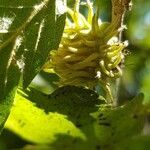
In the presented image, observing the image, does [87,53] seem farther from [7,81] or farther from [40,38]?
[7,81]

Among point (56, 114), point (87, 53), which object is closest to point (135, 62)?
point (87, 53)

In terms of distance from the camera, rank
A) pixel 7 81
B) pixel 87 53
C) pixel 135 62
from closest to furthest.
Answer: pixel 7 81, pixel 87 53, pixel 135 62

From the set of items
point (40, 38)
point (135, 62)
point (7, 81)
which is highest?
point (40, 38)

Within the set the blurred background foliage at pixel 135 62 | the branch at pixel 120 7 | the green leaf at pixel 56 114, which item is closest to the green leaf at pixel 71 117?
the green leaf at pixel 56 114

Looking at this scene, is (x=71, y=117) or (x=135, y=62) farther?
(x=135, y=62)

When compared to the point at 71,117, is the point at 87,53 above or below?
above

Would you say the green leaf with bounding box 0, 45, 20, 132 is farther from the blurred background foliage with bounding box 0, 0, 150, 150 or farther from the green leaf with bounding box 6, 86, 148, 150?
the blurred background foliage with bounding box 0, 0, 150, 150
